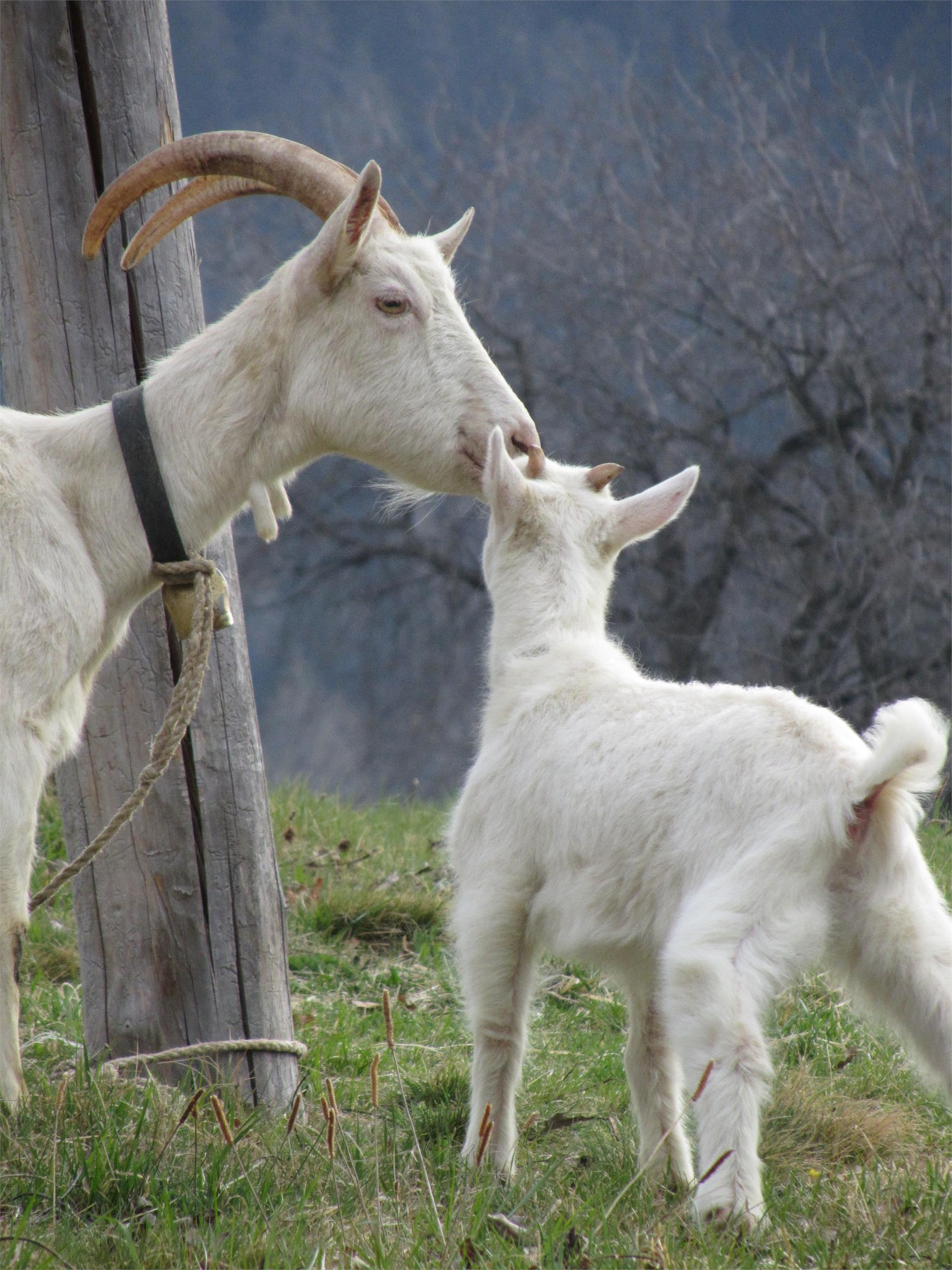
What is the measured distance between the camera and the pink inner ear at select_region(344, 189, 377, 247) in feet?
9.31

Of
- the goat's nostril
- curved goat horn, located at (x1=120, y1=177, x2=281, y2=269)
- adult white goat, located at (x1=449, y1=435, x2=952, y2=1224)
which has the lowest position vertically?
adult white goat, located at (x1=449, y1=435, x2=952, y2=1224)

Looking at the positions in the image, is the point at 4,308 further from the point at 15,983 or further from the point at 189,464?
the point at 15,983

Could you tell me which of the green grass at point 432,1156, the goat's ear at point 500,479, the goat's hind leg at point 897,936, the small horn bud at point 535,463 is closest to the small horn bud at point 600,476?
the small horn bud at point 535,463

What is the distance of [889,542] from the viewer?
10367 millimetres

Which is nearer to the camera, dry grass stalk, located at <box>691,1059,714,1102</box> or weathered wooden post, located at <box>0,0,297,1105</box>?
dry grass stalk, located at <box>691,1059,714,1102</box>

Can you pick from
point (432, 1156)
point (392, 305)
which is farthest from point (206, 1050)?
point (392, 305)

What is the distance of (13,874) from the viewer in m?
2.84

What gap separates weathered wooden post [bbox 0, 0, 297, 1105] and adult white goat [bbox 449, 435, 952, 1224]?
0.80 metres

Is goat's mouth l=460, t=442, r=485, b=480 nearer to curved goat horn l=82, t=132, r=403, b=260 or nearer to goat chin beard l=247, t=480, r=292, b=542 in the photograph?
goat chin beard l=247, t=480, r=292, b=542

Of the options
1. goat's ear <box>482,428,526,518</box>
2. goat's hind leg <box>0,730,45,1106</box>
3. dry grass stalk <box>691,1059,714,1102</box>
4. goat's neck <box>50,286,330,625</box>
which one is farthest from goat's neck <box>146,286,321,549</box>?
dry grass stalk <box>691,1059,714,1102</box>

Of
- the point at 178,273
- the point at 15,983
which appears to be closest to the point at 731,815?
the point at 15,983

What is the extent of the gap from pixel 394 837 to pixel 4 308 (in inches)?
146

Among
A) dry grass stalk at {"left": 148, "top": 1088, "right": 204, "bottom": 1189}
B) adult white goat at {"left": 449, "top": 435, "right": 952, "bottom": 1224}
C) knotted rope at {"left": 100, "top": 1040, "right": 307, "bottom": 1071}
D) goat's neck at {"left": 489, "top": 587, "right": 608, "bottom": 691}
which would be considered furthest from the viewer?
knotted rope at {"left": 100, "top": 1040, "right": 307, "bottom": 1071}

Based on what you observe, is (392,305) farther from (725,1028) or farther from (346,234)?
(725,1028)
